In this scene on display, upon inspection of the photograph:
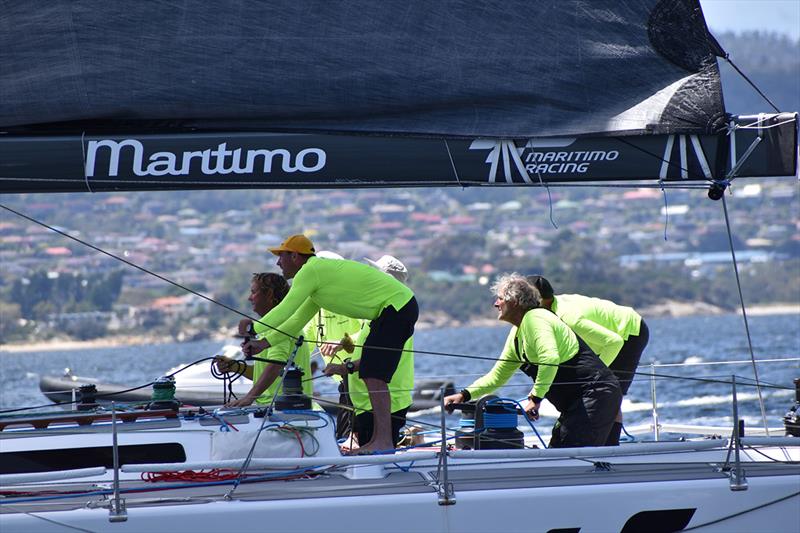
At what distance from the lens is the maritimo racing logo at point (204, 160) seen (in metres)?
4.89

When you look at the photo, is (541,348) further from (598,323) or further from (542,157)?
(598,323)

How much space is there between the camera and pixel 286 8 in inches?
196

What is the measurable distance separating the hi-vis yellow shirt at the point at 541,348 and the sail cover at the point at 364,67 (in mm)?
998

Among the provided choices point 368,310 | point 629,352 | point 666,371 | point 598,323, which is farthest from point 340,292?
point 666,371

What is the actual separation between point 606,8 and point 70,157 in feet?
7.80

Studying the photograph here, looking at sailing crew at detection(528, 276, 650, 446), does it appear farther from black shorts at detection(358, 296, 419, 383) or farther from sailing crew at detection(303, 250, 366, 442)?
sailing crew at detection(303, 250, 366, 442)

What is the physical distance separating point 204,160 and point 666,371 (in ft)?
76.9

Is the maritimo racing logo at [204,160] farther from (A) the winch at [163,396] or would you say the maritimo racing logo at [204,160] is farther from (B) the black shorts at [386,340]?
(A) the winch at [163,396]

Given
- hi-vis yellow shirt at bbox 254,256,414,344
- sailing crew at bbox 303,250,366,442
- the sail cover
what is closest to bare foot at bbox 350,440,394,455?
hi-vis yellow shirt at bbox 254,256,414,344

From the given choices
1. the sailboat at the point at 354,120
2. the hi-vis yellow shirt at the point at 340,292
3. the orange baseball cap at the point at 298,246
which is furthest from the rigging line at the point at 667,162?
the orange baseball cap at the point at 298,246

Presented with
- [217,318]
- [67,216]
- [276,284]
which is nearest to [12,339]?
[217,318]

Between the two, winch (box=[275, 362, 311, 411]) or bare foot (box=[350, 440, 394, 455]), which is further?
winch (box=[275, 362, 311, 411])

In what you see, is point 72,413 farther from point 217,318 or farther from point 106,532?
point 217,318

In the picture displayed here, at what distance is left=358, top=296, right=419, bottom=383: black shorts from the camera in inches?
214
